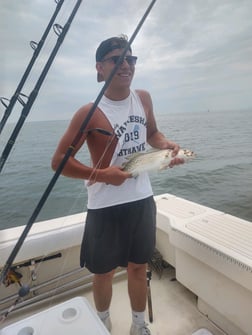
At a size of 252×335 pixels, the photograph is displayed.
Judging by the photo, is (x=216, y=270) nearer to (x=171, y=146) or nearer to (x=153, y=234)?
(x=153, y=234)

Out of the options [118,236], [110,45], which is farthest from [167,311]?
[110,45]

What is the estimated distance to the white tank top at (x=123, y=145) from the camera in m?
1.43

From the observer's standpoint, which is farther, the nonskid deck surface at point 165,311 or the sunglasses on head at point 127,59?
the nonskid deck surface at point 165,311

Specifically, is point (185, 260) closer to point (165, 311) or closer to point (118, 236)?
point (165, 311)

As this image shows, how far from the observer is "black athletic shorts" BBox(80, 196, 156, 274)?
4.72 ft

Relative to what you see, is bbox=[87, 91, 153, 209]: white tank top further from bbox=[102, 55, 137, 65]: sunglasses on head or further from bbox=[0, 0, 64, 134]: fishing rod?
bbox=[0, 0, 64, 134]: fishing rod

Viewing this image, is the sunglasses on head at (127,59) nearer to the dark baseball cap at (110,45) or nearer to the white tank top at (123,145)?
the dark baseball cap at (110,45)

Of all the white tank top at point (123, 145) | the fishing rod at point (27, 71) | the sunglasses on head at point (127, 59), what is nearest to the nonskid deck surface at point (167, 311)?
the white tank top at point (123, 145)

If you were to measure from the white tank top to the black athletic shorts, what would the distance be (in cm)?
5

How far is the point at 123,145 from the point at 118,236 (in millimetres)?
521

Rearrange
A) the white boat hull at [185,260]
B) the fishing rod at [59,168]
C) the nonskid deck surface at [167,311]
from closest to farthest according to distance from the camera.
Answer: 1. the fishing rod at [59,168]
2. the white boat hull at [185,260]
3. the nonskid deck surface at [167,311]

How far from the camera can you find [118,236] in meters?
1.46

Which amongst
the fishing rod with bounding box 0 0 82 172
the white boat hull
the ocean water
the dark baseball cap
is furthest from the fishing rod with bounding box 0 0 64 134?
the ocean water

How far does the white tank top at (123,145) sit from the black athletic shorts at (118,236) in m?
0.05
